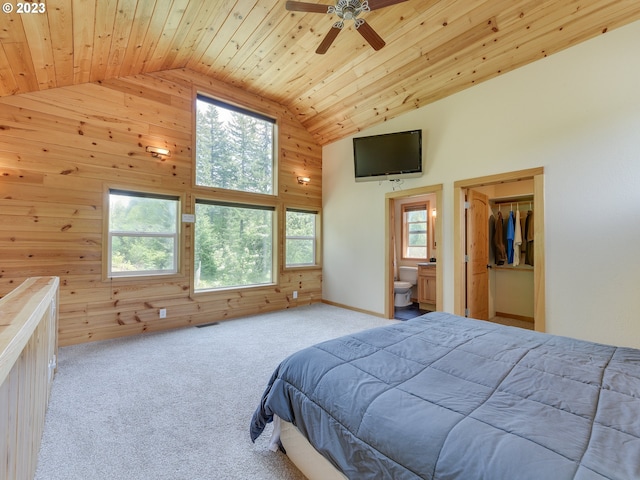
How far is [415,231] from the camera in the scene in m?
6.53

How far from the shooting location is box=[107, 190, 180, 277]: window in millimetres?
3793

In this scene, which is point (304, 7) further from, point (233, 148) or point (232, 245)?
point (232, 245)

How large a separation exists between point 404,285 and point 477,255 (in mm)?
1688

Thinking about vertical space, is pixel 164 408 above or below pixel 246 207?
below

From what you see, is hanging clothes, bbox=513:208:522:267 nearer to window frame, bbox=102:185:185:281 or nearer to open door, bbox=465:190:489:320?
open door, bbox=465:190:489:320

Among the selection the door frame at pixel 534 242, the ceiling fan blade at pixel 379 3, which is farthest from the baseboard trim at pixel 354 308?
the ceiling fan blade at pixel 379 3

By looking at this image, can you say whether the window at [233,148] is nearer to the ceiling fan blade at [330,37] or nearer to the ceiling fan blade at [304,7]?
the ceiling fan blade at [330,37]

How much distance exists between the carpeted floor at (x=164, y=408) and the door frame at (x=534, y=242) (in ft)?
6.20

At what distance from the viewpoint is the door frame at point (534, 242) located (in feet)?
10.7

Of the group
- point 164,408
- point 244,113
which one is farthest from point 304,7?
point 164,408

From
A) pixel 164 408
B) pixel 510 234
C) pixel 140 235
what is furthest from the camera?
pixel 510 234

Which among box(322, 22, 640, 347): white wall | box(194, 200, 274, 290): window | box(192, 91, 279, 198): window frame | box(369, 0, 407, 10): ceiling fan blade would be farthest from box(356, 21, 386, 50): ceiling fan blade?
box(194, 200, 274, 290): window

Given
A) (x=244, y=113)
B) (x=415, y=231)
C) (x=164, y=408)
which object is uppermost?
(x=244, y=113)

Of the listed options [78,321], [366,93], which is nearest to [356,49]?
[366,93]
